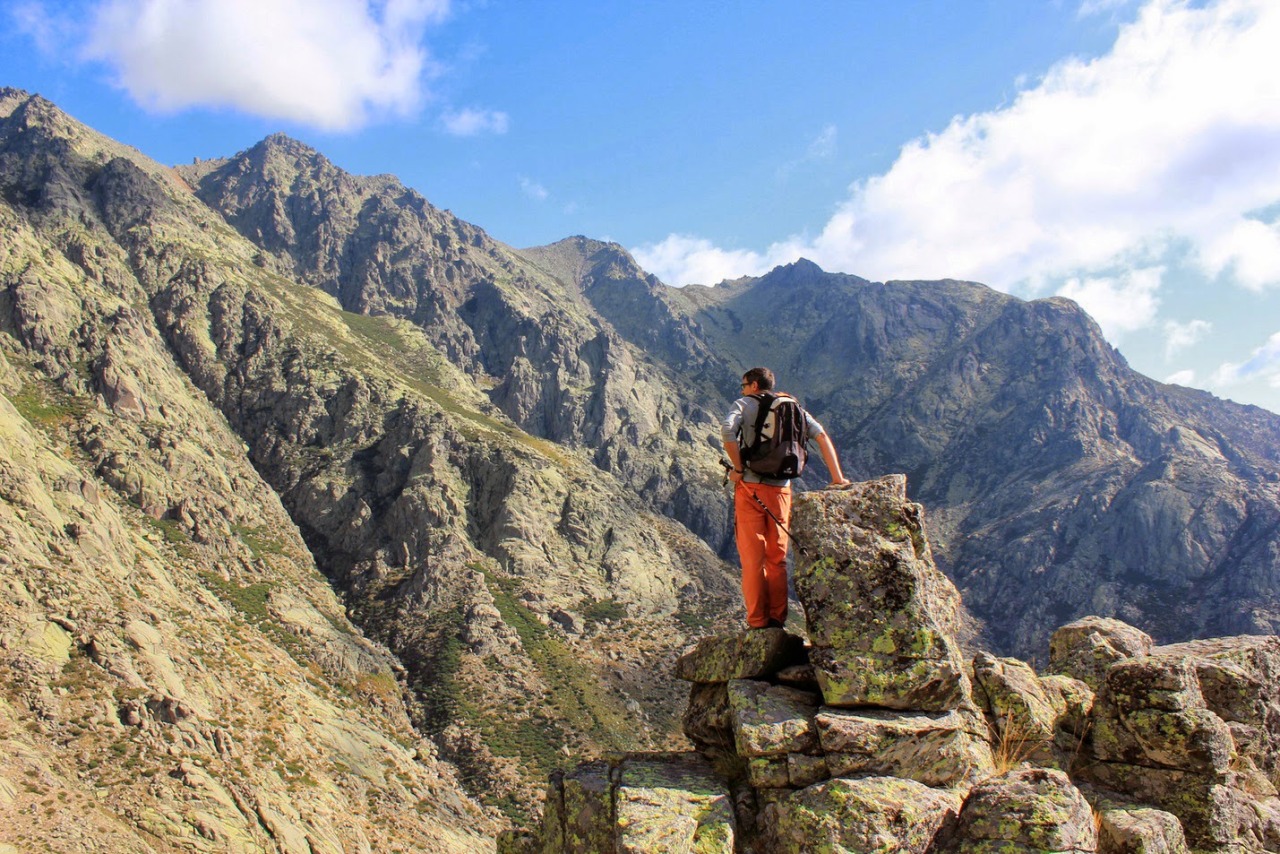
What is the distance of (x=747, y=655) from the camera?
1281cm

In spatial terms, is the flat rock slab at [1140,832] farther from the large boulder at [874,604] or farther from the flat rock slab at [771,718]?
Answer: the flat rock slab at [771,718]

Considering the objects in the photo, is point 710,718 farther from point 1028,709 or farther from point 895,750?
point 1028,709

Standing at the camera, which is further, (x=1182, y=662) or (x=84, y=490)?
(x=84, y=490)

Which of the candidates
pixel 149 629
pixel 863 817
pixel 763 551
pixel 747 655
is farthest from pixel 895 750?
pixel 149 629

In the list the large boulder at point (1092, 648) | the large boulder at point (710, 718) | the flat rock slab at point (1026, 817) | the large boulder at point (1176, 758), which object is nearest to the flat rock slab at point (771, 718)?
the large boulder at point (710, 718)

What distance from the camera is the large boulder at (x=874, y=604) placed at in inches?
442

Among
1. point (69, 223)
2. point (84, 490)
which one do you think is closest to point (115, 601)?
point (84, 490)

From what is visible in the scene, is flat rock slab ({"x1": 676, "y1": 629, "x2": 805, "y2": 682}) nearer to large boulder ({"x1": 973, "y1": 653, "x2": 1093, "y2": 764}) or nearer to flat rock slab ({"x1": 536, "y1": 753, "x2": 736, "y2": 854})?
flat rock slab ({"x1": 536, "y1": 753, "x2": 736, "y2": 854})

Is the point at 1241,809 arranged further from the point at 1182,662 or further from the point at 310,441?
the point at 310,441

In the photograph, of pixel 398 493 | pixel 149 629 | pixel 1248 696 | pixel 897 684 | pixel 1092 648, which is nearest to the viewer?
pixel 897 684

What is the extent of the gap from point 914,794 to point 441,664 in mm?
113297

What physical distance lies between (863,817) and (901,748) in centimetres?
132

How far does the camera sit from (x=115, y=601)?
70.1 metres

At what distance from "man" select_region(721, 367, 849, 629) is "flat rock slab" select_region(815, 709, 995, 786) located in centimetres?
268
